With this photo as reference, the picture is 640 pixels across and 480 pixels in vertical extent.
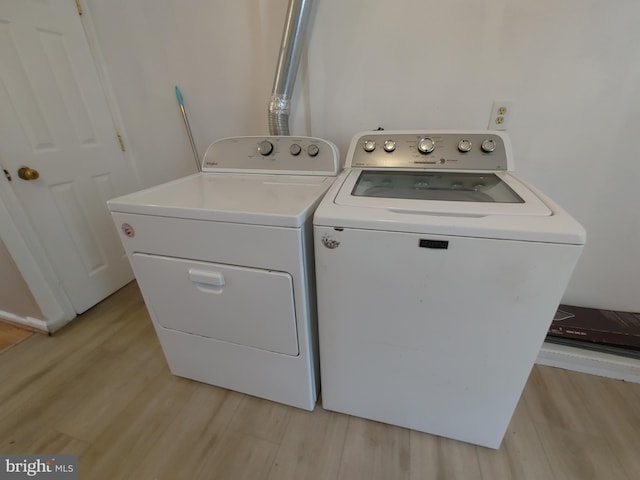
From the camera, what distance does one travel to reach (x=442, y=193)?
0.99 meters

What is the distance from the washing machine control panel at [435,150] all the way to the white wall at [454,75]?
247mm

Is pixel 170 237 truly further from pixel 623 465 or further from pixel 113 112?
pixel 623 465

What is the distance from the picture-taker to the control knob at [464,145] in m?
1.13

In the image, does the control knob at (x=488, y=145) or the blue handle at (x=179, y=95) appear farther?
the blue handle at (x=179, y=95)

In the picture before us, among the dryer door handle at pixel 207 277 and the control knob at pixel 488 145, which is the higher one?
the control knob at pixel 488 145

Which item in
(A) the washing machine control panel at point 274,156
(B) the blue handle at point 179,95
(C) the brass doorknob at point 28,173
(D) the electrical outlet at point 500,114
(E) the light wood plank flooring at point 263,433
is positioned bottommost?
(E) the light wood plank flooring at point 263,433

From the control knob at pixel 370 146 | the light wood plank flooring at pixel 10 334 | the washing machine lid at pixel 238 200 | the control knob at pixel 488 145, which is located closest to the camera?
the washing machine lid at pixel 238 200

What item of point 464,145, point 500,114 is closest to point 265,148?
point 464,145

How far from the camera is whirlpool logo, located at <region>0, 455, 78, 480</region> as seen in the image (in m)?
1.02

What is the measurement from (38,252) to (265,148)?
1.42 meters

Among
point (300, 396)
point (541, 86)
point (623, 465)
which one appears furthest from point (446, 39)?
point (623, 465)

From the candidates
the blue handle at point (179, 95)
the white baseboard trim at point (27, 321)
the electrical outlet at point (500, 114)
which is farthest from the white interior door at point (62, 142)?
the electrical outlet at point (500, 114)

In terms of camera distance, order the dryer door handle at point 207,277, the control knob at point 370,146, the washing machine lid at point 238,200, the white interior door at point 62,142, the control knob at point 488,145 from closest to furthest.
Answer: the washing machine lid at point 238,200
the dryer door handle at point 207,277
the control knob at point 488,145
the control knob at point 370,146
the white interior door at point 62,142

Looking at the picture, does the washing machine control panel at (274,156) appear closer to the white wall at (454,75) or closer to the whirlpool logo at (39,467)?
the white wall at (454,75)
